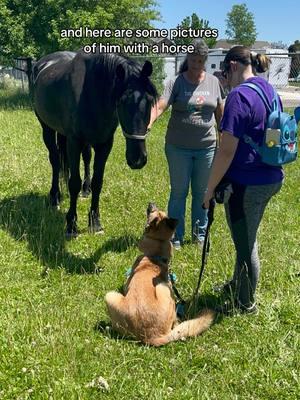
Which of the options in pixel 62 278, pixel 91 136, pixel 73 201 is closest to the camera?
pixel 62 278

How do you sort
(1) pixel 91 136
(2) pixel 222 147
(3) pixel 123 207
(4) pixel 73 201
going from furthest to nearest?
(3) pixel 123 207 < (4) pixel 73 201 < (1) pixel 91 136 < (2) pixel 222 147

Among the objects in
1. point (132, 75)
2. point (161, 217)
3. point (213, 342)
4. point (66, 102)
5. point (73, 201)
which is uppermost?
point (132, 75)

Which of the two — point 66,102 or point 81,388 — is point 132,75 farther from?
point 81,388

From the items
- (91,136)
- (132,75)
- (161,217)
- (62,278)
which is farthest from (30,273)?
(132,75)

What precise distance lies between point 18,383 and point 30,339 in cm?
43

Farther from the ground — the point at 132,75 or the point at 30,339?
the point at 132,75

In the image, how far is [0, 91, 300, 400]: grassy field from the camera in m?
2.61

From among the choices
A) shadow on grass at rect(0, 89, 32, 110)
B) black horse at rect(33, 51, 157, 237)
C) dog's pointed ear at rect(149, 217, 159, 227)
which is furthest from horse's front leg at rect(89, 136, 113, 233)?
shadow on grass at rect(0, 89, 32, 110)

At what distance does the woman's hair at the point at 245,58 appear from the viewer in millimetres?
3055

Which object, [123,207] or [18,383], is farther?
[123,207]

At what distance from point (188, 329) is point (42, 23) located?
17093mm

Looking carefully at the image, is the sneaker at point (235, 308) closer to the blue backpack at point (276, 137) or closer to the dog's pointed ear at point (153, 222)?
the dog's pointed ear at point (153, 222)

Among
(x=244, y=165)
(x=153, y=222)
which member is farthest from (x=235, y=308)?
(x=244, y=165)

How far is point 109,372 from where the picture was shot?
272cm
